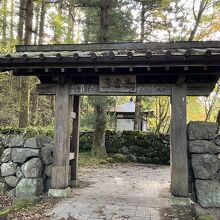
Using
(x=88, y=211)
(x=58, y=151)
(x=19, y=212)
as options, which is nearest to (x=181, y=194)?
(x=88, y=211)

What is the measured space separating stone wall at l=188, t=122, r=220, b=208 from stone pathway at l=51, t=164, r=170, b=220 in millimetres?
925

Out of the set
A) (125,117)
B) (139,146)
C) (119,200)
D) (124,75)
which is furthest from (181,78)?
(125,117)

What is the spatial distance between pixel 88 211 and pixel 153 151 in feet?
32.3

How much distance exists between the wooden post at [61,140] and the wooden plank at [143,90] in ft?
0.74

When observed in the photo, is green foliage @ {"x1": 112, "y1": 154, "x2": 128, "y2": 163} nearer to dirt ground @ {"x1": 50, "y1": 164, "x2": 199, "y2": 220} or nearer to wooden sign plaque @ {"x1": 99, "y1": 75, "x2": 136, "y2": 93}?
dirt ground @ {"x1": 50, "y1": 164, "x2": 199, "y2": 220}

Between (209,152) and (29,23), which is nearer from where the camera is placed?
(209,152)

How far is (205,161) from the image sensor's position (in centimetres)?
654

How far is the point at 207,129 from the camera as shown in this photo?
264 inches

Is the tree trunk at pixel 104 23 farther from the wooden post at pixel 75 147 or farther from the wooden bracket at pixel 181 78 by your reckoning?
the wooden bracket at pixel 181 78

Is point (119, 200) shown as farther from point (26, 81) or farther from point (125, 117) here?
point (125, 117)

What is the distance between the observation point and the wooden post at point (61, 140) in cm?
707

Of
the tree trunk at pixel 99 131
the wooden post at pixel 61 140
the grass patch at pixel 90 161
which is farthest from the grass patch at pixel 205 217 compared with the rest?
the tree trunk at pixel 99 131

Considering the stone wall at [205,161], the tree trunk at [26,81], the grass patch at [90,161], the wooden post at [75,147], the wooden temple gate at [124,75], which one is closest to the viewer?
the wooden temple gate at [124,75]

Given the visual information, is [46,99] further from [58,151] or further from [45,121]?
[58,151]
